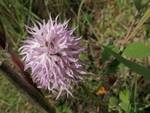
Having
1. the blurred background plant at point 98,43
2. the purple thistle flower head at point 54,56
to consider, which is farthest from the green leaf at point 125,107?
the purple thistle flower head at point 54,56

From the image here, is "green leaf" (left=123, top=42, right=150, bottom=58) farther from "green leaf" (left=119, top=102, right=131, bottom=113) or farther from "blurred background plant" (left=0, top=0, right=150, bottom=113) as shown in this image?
"green leaf" (left=119, top=102, right=131, bottom=113)

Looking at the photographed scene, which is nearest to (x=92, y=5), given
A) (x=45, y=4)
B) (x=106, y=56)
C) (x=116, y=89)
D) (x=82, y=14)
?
(x=82, y=14)

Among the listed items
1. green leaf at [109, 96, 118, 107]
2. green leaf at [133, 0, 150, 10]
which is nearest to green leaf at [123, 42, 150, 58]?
green leaf at [133, 0, 150, 10]

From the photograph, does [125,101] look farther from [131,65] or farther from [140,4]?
[131,65]

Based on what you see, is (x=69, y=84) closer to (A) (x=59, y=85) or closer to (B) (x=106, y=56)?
(A) (x=59, y=85)

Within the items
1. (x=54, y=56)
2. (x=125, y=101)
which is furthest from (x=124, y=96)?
(x=54, y=56)
